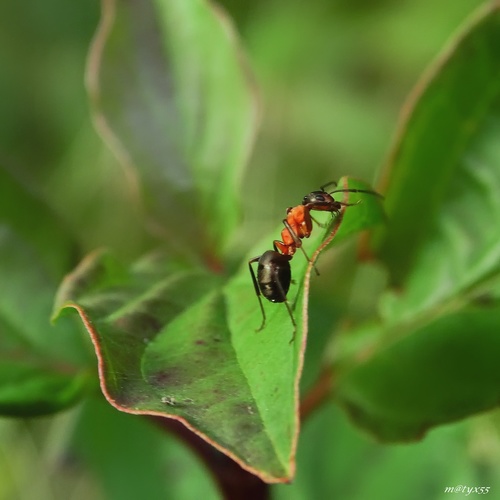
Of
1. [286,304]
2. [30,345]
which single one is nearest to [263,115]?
[30,345]

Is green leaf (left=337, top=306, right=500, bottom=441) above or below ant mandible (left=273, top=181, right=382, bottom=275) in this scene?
below

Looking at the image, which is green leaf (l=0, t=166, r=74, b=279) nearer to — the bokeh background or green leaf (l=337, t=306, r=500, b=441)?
green leaf (l=337, t=306, r=500, b=441)

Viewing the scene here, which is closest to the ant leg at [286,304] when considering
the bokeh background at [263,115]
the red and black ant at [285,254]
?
the red and black ant at [285,254]

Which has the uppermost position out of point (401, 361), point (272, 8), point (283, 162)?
point (272, 8)

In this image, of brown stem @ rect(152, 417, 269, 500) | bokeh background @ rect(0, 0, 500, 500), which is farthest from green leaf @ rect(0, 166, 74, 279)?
bokeh background @ rect(0, 0, 500, 500)

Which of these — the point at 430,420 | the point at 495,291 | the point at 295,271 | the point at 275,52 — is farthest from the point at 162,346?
the point at 275,52

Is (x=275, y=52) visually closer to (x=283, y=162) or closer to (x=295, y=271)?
(x=283, y=162)
